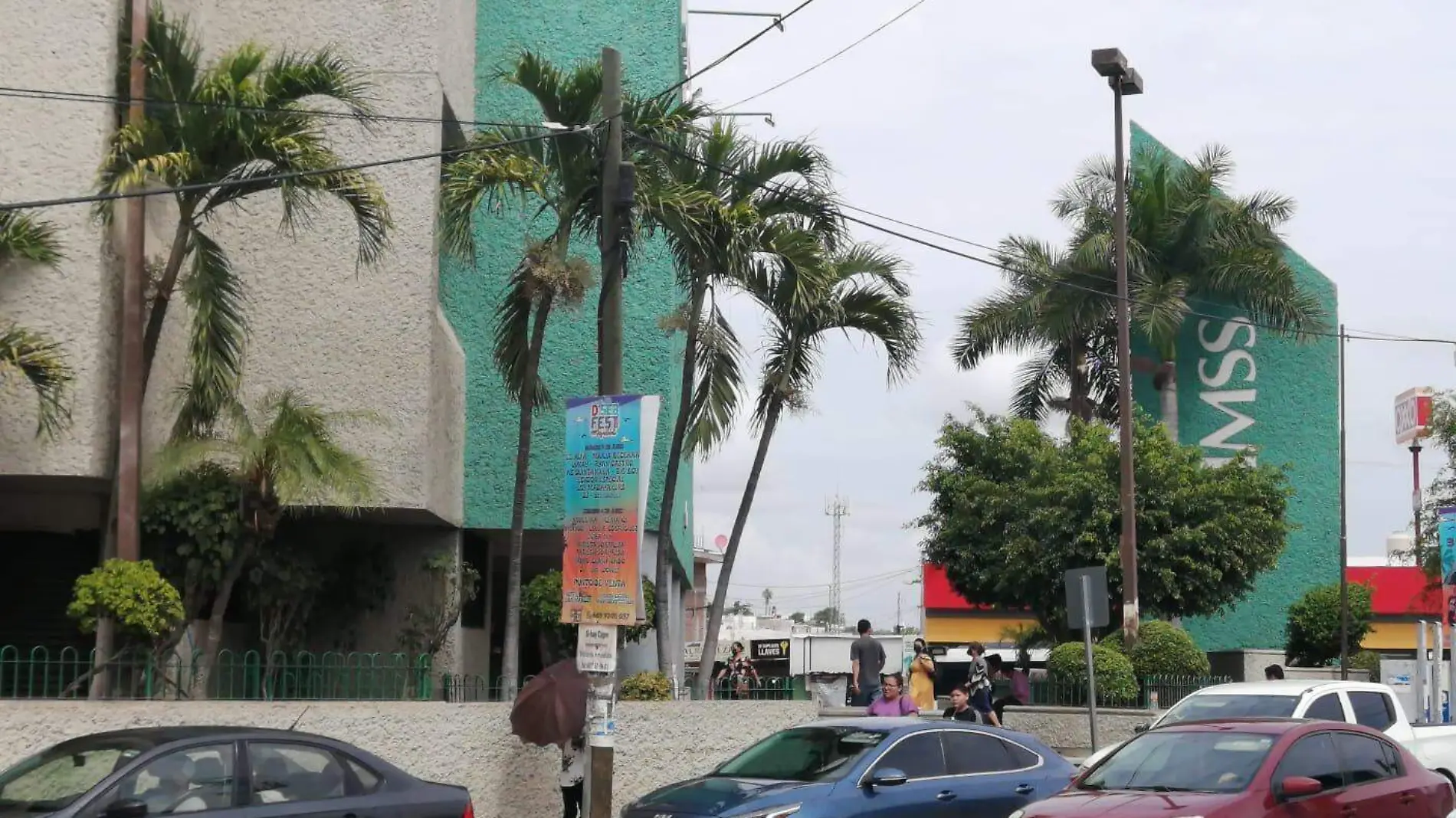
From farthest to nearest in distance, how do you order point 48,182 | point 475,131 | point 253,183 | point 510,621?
point 475,131, point 510,621, point 48,182, point 253,183

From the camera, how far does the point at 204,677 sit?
14.5 m

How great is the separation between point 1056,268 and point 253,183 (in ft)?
78.1

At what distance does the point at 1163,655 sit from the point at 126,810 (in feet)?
65.6

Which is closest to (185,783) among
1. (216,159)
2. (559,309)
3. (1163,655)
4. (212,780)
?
(212,780)

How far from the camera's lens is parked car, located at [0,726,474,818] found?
9.37m

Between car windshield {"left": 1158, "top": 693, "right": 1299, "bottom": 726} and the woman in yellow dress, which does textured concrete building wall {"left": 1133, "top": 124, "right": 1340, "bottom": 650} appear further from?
car windshield {"left": 1158, "top": 693, "right": 1299, "bottom": 726}

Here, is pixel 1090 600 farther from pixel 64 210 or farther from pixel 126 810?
pixel 126 810

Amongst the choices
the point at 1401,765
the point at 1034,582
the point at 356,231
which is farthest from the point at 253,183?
the point at 1034,582

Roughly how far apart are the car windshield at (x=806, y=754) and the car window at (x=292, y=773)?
311cm

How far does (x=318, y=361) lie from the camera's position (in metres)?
18.8

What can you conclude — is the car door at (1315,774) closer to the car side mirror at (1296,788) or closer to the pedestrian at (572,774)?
the car side mirror at (1296,788)

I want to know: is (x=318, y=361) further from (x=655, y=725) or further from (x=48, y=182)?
(x=655, y=725)

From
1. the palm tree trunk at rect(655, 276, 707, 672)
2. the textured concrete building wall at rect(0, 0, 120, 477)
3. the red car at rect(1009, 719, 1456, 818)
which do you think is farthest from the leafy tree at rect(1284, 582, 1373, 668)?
the textured concrete building wall at rect(0, 0, 120, 477)

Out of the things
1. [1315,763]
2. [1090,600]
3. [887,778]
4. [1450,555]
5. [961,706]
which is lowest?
[887,778]
